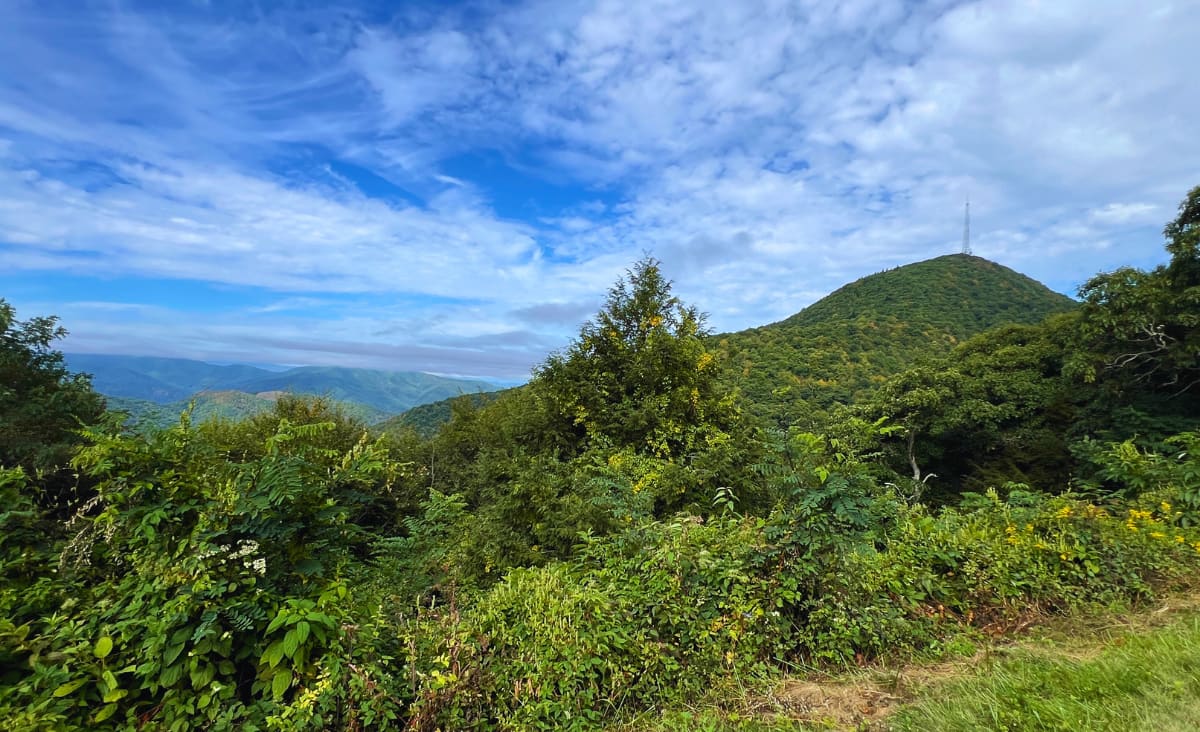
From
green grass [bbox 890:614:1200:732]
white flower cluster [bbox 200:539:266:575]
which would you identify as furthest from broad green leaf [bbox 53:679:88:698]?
green grass [bbox 890:614:1200:732]

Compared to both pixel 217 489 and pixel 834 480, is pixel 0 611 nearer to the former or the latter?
pixel 217 489

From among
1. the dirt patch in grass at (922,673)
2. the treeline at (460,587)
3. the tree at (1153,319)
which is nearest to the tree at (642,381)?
the treeline at (460,587)

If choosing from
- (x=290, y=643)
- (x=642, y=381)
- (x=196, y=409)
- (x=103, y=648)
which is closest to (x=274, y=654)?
(x=290, y=643)

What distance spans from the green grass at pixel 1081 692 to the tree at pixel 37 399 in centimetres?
1744

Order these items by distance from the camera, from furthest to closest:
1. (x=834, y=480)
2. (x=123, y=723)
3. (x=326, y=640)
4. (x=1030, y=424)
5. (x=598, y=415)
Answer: (x=1030, y=424)
(x=598, y=415)
(x=834, y=480)
(x=326, y=640)
(x=123, y=723)

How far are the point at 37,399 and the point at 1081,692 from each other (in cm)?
2154

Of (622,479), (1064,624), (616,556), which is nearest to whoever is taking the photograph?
(1064,624)

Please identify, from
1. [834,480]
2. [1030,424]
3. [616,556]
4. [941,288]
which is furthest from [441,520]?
[941,288]

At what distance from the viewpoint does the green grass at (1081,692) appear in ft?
7.07

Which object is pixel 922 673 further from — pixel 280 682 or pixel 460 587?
pixel 280 682

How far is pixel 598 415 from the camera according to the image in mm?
10281

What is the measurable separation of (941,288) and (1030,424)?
62.7 meters

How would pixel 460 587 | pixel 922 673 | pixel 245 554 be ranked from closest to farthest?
pixel 245 554 < pixel 922 673 < pixel 460 587

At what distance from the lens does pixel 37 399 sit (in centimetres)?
1341
